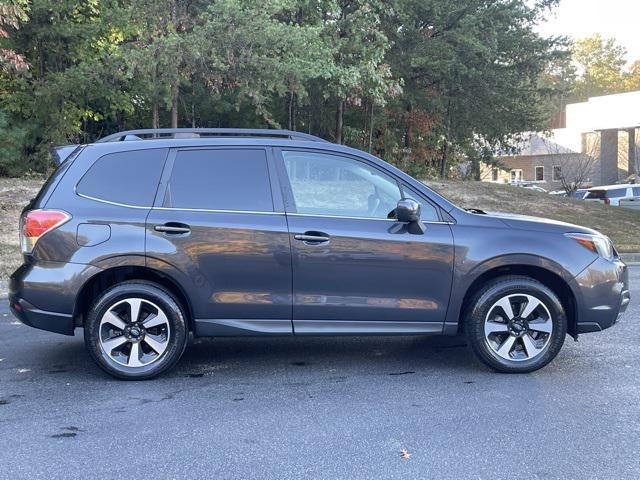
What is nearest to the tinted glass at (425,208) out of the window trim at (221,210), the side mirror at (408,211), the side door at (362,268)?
the side door at (362,268)

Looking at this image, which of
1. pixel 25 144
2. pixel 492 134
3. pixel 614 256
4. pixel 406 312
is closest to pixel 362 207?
pixel 406 312

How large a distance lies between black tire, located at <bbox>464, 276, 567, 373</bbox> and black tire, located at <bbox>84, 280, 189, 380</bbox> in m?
2.30

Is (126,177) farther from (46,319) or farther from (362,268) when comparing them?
(362,268)

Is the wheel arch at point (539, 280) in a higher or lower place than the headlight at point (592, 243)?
lower

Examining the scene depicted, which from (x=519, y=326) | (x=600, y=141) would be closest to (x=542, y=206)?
(x=519, y=326)

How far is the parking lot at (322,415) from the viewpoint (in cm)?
346

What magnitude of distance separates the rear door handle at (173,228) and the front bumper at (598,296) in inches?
123

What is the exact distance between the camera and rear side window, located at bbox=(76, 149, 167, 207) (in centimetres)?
486

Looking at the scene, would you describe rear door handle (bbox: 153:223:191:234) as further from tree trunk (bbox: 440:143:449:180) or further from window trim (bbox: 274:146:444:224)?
tree trunk (bbox: 440:143:449:180)

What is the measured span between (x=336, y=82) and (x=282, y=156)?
36.9 ft

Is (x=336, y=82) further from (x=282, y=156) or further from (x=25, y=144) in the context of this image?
(x=282, y=156)

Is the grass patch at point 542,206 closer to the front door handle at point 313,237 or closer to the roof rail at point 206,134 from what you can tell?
the roof rail at point 206,134

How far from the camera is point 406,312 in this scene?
493cm

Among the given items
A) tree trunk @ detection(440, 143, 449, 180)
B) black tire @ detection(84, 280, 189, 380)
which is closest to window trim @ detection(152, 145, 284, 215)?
black tire @ detection(84, 280, 189, 380)
